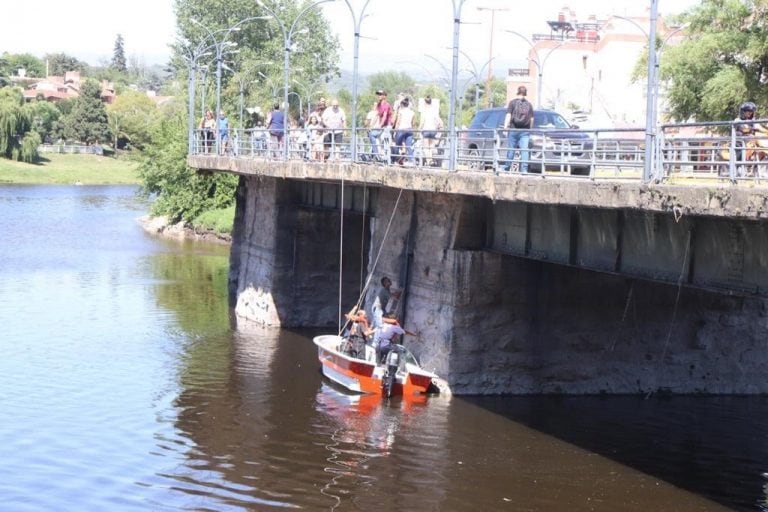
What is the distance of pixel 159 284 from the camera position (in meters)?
44.4

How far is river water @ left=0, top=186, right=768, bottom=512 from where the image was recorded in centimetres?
1877

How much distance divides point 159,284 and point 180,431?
885 inches

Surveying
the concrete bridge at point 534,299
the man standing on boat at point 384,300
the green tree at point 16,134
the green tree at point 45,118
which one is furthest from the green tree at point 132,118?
the concrete bridge at point 534,299

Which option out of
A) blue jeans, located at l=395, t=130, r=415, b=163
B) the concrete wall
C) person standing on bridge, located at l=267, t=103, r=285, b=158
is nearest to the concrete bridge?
the concrete wall

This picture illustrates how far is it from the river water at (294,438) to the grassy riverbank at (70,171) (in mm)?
82735

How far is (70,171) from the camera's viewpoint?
407 ft

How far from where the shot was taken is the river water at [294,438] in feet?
61.6

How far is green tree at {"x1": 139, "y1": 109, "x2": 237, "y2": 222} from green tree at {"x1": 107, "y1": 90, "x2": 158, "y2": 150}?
54101mm

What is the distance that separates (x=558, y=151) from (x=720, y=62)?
23.8 meters

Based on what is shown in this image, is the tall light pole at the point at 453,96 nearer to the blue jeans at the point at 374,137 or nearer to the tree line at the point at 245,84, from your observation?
the blue jeans at the point at 374,137

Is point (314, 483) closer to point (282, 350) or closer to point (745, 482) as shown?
point (745, 482)

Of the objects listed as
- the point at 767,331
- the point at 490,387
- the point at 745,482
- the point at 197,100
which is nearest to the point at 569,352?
the point at 490,387

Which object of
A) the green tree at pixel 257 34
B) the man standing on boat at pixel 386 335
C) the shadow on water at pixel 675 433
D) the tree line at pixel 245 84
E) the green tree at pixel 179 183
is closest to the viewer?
the shadow on water at pixel 675 433

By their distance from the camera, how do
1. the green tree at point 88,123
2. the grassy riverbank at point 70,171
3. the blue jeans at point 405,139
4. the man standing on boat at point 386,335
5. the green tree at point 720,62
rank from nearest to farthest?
the man standing on boat at point 386,335 → the blue jeans at point 405,139 → the green tree at point 720,62 → the grassy riverbank at point 70,171 → the green tree at point 88,123
